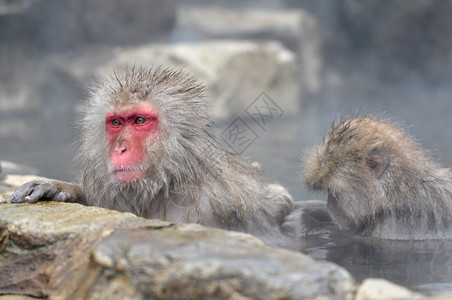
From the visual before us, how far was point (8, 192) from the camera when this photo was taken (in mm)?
4633

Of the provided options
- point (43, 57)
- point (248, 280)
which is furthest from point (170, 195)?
point (43, 57)

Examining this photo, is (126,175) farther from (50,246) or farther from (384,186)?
(384,186)

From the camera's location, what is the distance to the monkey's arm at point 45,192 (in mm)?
3662

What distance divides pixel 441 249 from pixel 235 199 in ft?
4.73

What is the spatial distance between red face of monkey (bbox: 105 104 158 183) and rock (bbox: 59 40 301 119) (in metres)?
8.66

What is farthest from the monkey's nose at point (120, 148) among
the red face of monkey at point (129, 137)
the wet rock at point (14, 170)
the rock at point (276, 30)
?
the rock at point (276, 30)

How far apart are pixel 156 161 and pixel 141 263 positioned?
1.27 metres

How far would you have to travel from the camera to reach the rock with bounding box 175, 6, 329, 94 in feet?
54.6

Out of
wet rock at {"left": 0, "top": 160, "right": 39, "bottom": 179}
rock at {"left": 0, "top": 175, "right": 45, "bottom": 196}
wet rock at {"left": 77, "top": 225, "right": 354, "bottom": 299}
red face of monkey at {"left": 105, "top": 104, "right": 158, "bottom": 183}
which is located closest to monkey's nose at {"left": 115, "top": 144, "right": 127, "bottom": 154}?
red face of monkey at {"left": 105, "top": 104, "right": 158, "bottom": 183}

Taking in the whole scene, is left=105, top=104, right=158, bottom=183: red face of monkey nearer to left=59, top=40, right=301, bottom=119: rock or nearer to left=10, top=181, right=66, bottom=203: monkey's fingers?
left=10, top=181, right=66, bottom=203: monkey's fingers

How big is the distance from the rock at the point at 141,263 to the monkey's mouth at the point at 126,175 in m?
0.37

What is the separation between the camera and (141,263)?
2.47 metres

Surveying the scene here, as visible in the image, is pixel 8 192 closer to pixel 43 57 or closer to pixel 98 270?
pixel 98 270

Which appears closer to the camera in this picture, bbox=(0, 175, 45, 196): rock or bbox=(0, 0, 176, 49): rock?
bbox=(0, 175, 45, 196): rock
